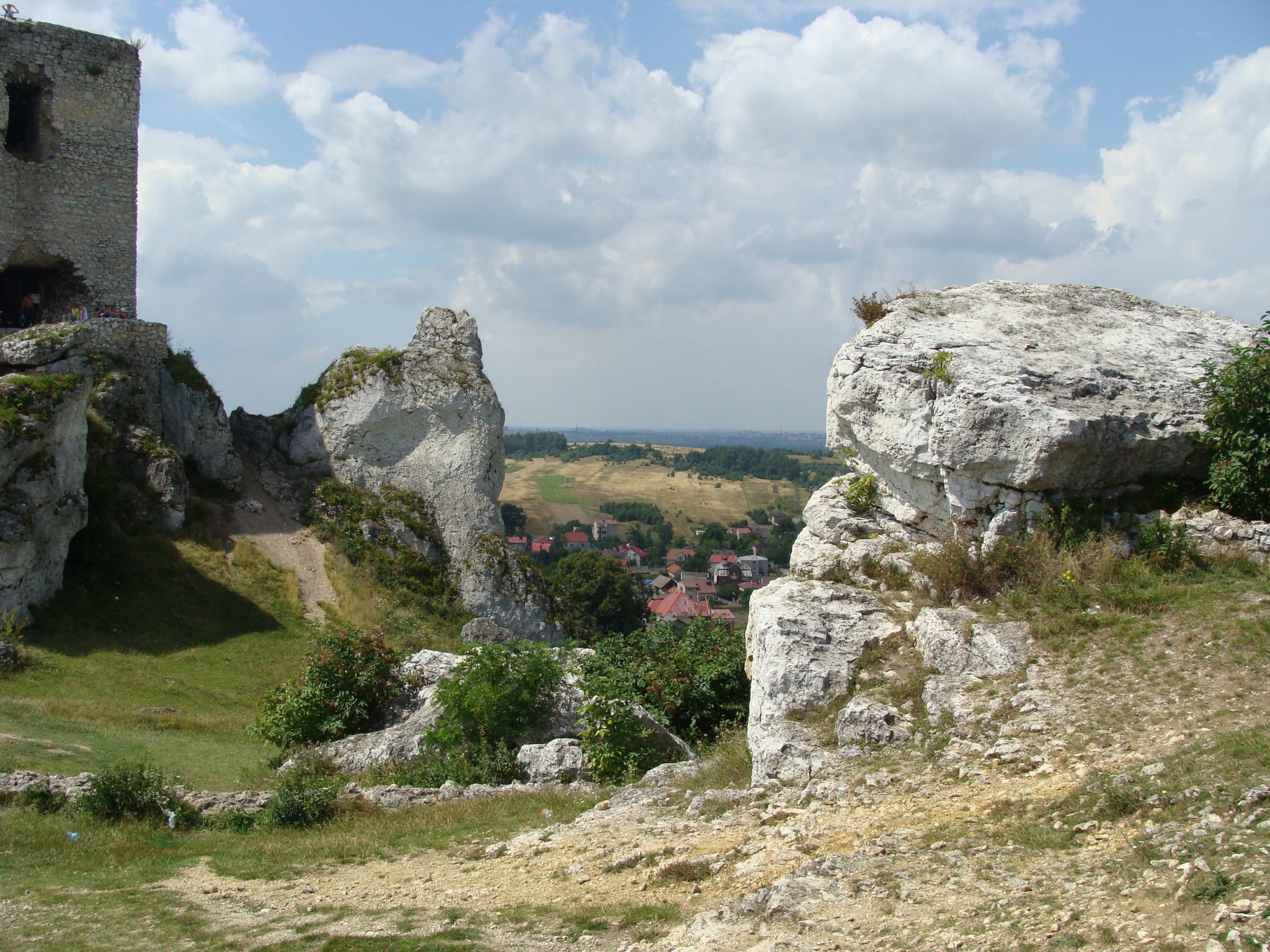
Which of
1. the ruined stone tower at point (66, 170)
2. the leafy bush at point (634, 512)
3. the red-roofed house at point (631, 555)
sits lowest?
the red-roofed house at point (631, 555)

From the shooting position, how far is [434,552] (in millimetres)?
26328

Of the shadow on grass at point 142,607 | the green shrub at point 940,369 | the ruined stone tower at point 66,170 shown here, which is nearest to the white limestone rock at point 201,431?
the shadow on grass at point 142,607

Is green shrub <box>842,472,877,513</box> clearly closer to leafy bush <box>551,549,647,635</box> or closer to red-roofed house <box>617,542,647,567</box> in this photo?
leafy bush <box>551,549,647,635</box>

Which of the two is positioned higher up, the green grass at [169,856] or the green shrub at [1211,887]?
the green shrub at [1211,887]

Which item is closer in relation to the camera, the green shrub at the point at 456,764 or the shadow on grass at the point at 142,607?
the green shrub at the point at 456,764

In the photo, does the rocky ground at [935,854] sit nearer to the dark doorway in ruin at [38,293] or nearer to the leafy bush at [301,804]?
the leafy bush at [301,804]

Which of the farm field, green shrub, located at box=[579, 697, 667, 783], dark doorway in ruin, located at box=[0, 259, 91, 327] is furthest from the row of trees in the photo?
green shrub, located at box=[579, 697, 667, 783]

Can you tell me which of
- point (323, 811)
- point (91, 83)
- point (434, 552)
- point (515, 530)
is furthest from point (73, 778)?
point (515, 530)

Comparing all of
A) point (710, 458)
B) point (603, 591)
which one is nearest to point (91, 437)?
point (603, 591)

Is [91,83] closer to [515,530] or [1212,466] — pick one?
[1212,466]

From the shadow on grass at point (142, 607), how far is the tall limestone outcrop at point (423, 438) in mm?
5310

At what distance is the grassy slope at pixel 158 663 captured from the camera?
13133 millimetres

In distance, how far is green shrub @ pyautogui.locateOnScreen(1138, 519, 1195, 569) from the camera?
32.6ft

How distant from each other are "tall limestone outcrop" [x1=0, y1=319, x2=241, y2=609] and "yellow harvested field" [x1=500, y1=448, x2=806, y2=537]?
62.6m
